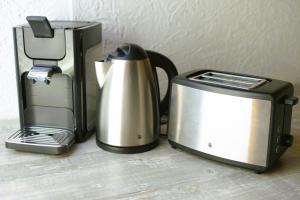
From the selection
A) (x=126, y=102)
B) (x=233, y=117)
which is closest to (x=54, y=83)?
(x=126, y=102)

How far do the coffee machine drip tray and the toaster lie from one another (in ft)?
0.81

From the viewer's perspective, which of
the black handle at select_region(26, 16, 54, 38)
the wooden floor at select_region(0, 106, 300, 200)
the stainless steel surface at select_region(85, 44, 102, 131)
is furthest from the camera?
the stainless steel surface at select_region(85, 44, 102, 131)

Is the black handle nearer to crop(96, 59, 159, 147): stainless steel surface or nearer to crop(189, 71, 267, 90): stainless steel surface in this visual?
crop(96, 59, 159, 147): stainless steel surface

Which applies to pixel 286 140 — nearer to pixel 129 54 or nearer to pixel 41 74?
pixel 129 54

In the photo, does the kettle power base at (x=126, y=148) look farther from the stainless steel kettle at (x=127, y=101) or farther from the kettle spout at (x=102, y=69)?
the kettle spout at (x=102, y=69)

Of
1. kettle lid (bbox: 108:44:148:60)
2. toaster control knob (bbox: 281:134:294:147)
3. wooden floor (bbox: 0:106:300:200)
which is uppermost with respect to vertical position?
kettle lid (bbox: 108:44:148:60)

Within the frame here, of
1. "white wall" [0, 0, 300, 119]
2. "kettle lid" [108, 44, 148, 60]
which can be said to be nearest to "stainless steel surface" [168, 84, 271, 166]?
"kettle lid" [108, 44, 148, 60]

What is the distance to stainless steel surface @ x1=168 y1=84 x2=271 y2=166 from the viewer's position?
761 millimetres

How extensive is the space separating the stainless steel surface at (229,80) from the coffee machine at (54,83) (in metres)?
0.26

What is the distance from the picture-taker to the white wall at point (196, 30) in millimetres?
1038

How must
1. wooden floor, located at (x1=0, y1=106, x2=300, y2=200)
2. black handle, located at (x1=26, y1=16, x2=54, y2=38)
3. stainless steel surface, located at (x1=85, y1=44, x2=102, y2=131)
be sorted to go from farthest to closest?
stainless steel surface, located at (x1=85, y1=44, x2=102, y2=131) → black handle, located at (x1=26, y1=16, x2=54, y2=38) → wooden floor, located at (x1=0, y1=106, x2=300, y2=200)

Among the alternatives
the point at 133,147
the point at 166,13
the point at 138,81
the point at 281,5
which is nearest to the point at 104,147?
the point at 133,147

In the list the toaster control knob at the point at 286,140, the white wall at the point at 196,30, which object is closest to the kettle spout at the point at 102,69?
the white wall at the point at 196,30

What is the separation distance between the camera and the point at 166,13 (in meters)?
1.13
